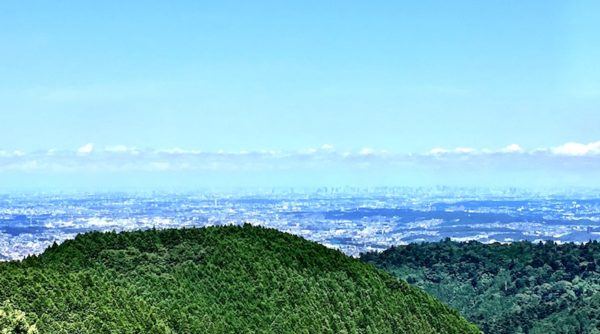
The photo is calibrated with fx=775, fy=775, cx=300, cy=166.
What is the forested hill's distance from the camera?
18.9 meters

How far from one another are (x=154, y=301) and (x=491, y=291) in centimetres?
4796

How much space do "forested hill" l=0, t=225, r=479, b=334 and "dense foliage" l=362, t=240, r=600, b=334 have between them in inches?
1186

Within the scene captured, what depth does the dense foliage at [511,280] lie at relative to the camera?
57.1m

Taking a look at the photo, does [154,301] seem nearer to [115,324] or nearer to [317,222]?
[115,324]

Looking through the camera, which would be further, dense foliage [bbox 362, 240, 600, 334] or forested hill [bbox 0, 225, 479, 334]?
dense foliage [bbox 362, 240, 600, 334]

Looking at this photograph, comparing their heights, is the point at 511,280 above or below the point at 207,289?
below

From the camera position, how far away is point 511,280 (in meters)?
66.1

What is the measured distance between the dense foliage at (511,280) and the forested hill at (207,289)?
30.1 m

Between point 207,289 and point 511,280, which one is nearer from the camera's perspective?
point 207,289

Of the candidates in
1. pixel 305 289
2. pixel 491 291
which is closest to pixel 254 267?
pixel 305 289

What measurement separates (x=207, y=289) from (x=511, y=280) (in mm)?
47121

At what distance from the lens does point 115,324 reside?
61.8 feet

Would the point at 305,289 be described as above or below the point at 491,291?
above

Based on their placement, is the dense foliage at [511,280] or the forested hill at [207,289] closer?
the forested hill at [207,289]
